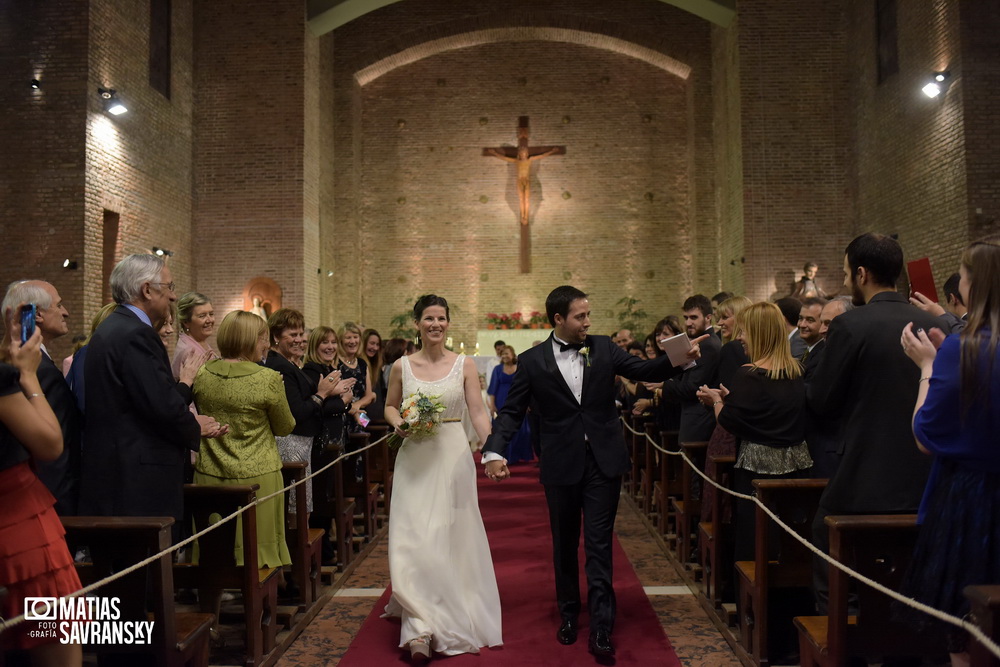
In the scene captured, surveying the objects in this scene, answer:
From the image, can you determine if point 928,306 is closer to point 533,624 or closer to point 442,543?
point 442,543

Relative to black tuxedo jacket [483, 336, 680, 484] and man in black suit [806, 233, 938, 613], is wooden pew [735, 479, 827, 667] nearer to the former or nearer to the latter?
man in black suit [806, 233, 938, 613]

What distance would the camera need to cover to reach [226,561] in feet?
12.7

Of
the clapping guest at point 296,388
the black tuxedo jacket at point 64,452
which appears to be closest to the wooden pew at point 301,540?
the clapping guest at point 296,388

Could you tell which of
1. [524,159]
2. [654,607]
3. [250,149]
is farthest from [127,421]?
[524,159]

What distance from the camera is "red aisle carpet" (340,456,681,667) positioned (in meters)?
3.99

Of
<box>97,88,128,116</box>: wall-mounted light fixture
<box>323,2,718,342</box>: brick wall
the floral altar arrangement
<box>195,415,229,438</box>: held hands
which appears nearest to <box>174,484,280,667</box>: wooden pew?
<box>195,415,229,438</box>: held hands

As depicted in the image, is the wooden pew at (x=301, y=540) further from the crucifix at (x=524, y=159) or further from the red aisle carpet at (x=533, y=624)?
the crucifix at (x=524, y=159)

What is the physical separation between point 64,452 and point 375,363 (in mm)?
4441

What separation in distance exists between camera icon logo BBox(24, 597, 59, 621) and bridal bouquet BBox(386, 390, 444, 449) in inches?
79.3

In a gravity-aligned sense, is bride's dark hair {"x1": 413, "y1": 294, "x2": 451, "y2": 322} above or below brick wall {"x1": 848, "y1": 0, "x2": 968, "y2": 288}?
below

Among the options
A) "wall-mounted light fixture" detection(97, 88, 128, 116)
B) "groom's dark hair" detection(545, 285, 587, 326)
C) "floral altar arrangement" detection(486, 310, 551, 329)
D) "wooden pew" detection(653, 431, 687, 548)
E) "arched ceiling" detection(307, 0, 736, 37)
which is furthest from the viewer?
"floral altar arrangement" detection(486, 310, 551, 329)

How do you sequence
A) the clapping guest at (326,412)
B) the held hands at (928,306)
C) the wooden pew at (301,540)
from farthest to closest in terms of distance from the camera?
the clapping guest at (326,412), the wooden pew at (301,540), the held hands at (928,306)

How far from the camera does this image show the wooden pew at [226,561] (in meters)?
3.79

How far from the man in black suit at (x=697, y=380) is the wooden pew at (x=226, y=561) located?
269 centimetres
